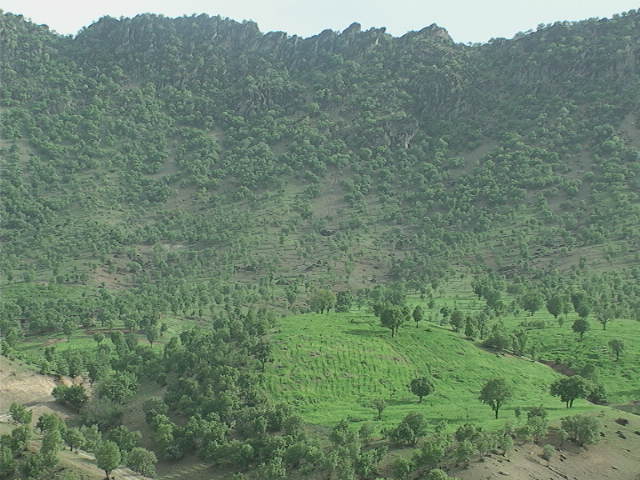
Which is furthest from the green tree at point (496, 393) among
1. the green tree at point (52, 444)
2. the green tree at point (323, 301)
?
the green tree at point (323, 301)

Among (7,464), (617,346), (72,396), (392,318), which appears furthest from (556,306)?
(7,464)

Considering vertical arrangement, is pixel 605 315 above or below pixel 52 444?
A: above

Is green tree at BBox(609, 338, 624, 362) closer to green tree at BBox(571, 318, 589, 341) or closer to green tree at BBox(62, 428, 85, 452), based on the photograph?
green tree at BBox(571, 318, 589, 341)

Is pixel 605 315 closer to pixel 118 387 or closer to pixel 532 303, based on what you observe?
pixel 532 303

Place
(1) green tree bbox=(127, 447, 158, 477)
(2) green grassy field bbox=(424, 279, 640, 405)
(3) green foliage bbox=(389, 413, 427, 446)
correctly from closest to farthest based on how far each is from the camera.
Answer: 1. (3) green foliage bbox=(389, 413, 427, 446)
2. (1) green tree bbox=(127, 447, 158, 477)
3. (2) green grassy field bbox=(424, 279, 640, 405)

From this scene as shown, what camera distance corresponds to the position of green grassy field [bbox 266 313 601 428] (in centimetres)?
9744

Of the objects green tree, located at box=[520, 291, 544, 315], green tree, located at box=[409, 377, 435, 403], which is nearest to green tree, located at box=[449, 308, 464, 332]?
green tree, located at box=[520, 291, 544, 315]

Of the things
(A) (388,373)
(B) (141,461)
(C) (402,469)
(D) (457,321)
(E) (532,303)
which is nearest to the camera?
(C) (402,469)

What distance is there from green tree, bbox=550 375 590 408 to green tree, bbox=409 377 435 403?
17.8 meters

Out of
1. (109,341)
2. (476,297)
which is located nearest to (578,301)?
(476,297)

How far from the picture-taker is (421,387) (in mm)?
100062

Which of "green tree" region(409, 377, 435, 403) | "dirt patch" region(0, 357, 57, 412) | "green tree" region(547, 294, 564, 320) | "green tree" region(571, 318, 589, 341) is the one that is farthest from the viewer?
"green tree" region(547, 294, 564, 320)

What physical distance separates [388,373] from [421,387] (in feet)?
35.7

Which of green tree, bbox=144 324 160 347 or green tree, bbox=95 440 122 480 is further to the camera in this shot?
green tree, bbox=144 324 160 347
